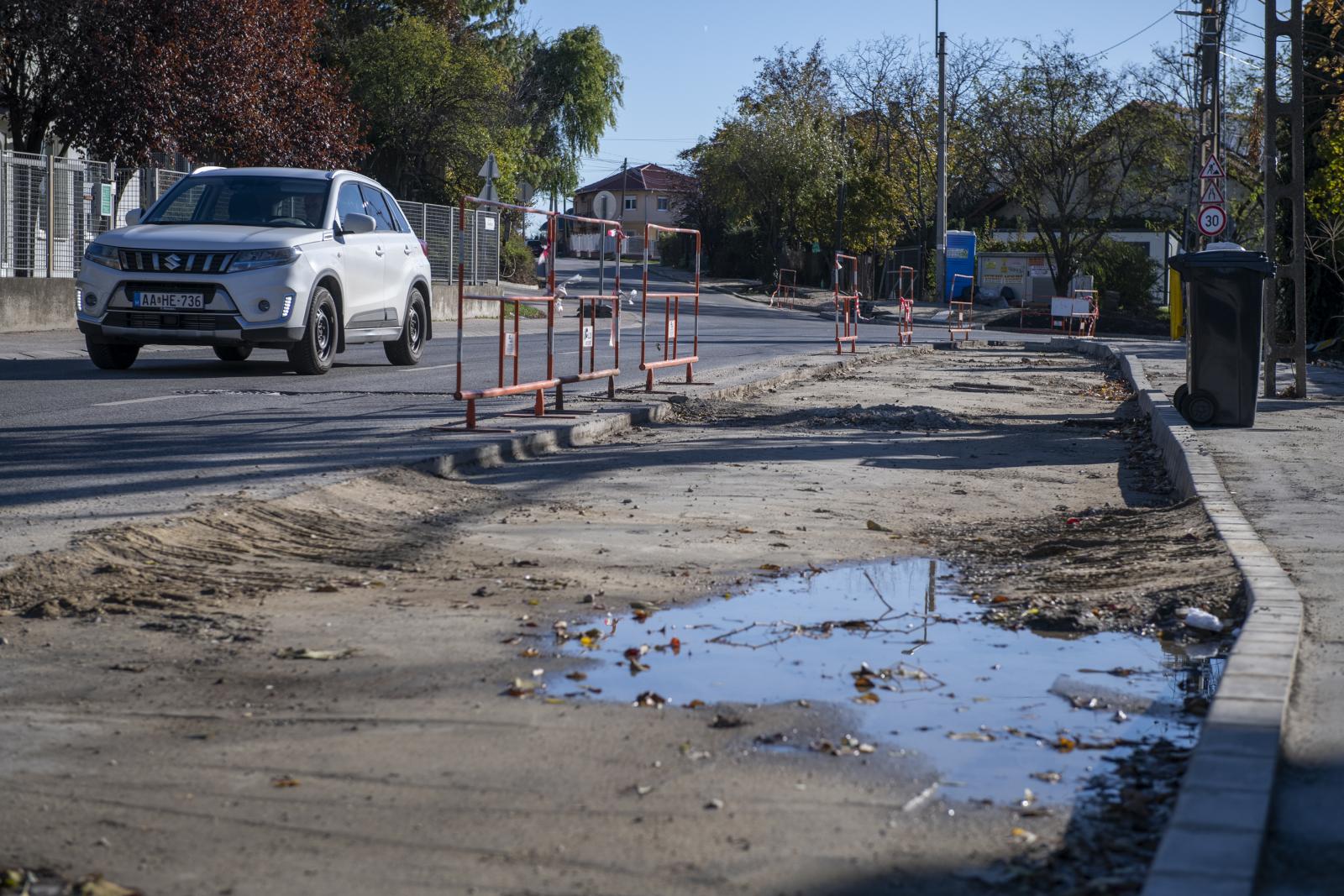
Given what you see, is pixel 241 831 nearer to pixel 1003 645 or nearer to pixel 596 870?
pixel 596 870

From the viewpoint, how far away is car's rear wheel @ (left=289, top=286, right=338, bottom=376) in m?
14.8

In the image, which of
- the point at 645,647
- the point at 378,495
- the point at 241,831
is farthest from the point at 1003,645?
the point at 378,495

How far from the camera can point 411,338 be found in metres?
17.3

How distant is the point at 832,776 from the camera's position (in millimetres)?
3697

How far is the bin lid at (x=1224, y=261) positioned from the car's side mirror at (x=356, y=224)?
24.4 ft

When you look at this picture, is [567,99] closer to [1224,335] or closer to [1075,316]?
[1075,316]

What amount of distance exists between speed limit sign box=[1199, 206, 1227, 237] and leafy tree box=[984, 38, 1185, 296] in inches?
1300

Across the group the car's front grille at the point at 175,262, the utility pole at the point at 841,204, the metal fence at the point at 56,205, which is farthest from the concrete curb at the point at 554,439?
the utility pole at the point at 841,204

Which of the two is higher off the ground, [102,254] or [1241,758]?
[102,254]

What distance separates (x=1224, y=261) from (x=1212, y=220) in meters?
8.94

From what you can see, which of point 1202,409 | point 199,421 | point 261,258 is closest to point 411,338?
point 261,258

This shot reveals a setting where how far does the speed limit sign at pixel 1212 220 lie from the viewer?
21047 mm

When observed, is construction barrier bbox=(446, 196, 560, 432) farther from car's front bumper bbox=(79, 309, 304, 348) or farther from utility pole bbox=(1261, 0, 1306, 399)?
utility pole bbox=(1261, 0, 1306, 399)

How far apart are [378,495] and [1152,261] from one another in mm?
53361
